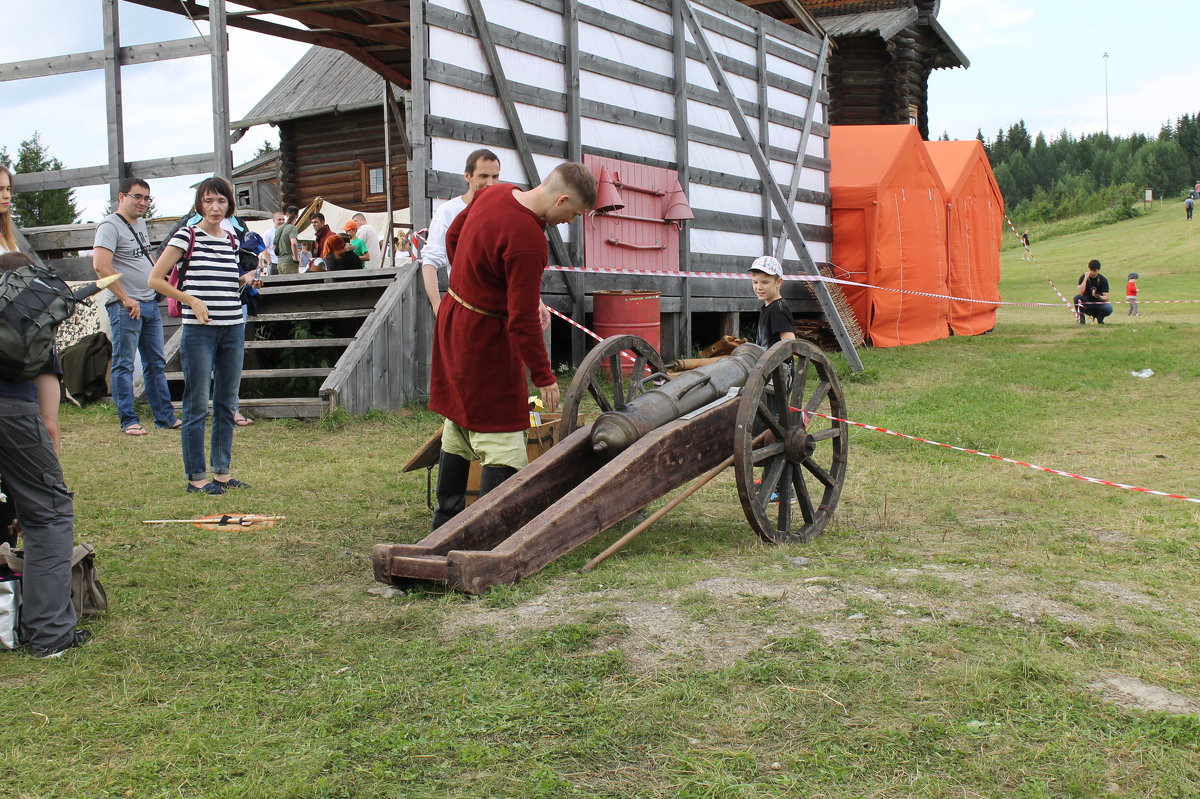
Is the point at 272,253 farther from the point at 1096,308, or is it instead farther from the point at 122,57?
the point at 1096,308

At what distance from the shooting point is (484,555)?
13.4 ft

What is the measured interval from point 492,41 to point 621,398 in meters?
5.71

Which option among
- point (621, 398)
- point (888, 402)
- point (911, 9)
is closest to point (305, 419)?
point (621, 398)

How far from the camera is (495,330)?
4.54 metres

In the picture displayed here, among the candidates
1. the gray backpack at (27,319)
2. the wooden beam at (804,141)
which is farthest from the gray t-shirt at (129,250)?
the wooden beam at (804,141)

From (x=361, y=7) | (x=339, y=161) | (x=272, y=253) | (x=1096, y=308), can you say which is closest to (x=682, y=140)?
(x=361, y=7)

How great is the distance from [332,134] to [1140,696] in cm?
2052

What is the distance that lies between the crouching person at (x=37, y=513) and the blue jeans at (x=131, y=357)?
478 centimetres

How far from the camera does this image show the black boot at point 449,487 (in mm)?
4855

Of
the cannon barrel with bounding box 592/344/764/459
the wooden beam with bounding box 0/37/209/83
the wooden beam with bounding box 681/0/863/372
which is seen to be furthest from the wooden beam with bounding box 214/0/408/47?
the cannon barrel with bounding box 592/344/764/459

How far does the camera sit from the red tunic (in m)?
4.34

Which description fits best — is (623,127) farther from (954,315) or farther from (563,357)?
(954,315)

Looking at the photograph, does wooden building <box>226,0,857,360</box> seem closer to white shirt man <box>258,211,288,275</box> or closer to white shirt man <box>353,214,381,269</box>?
white shirt man <box>353,214,381,269</box>

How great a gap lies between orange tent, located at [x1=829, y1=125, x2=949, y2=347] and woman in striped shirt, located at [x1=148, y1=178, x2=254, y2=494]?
11.2 meters
